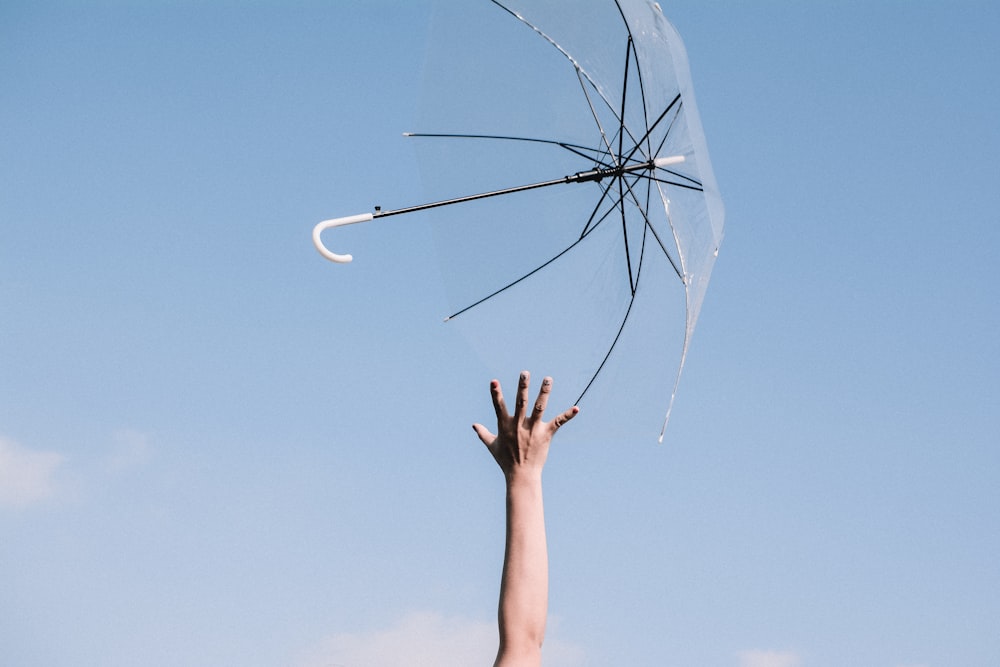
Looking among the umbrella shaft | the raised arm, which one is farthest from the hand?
the umbrella shaft

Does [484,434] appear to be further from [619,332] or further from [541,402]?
[619,332]

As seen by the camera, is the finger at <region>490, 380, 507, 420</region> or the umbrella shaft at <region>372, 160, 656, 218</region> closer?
the finger at <region>490, 380, 507, 420</region>

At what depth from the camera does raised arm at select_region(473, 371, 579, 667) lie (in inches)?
126

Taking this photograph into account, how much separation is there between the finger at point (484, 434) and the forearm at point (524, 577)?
270 mm

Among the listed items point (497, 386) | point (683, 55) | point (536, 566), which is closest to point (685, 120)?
point (683, 55)

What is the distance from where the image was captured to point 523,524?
3395 mm

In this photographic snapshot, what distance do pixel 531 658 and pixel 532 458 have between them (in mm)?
712

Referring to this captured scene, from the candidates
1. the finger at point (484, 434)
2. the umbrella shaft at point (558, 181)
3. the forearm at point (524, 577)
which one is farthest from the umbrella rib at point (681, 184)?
the forearm at point (524, 577)

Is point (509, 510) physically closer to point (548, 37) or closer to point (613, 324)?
point (613, 324)

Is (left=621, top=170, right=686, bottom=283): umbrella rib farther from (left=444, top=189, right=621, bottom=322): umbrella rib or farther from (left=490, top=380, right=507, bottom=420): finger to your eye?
(left=490, top=380, right=507, bottom=420): finger

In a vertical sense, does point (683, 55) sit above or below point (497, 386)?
above

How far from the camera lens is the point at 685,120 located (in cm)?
610

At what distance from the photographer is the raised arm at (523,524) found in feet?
10.5

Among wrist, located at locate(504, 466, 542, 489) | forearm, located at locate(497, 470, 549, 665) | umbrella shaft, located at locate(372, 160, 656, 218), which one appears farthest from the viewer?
umbrella shaft, located at locate(372, 160, 656, 218)
